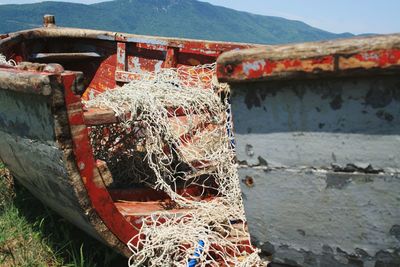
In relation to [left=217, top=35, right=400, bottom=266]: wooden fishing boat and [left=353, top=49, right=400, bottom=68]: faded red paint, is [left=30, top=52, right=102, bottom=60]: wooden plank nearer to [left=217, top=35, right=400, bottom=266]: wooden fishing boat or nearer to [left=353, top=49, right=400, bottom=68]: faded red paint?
[left=217, top=35, right=400, bottom=266]: wooden fishing boat

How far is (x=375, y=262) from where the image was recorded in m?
1.44

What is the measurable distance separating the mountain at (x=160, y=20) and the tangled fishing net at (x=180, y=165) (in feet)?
58.1

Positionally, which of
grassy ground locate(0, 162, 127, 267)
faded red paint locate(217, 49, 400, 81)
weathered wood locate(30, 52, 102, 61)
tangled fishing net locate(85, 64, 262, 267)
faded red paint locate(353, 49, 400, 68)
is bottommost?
grassy ground locate(0, 162, 127, 267)

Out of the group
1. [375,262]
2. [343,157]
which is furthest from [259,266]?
[343,157]

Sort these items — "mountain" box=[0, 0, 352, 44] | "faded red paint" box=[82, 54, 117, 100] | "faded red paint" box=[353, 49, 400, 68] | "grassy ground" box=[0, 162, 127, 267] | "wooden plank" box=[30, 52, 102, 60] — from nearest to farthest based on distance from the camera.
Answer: "faded red paint" box=[353, 49, 400, 68], "grassy ground" box=[0, 162, 127, 267], "wooden plank" box=[30, 52, 102, 60], "faded red paint" box=[82, 54, 117, 100], "mountain" box=[0, 0, 352, 44]

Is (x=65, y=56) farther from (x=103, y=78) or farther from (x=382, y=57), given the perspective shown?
(x=382, y=57)

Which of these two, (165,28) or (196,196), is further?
(165,28)

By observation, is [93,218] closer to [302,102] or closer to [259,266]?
[259,266]

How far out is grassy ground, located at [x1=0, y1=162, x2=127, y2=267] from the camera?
258 centimetres

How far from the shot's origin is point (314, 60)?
Result: 50.8 inches

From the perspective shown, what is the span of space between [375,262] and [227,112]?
131 cm

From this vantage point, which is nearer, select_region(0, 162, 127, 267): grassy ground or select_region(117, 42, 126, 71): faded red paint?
select_region(0, 162, 127, 267): grassy ground

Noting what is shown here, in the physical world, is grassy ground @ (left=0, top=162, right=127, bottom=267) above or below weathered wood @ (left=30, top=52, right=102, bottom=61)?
below

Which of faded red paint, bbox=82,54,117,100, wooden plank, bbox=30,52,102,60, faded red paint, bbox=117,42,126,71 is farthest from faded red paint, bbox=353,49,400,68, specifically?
wooden plank, bbox=30,52,102,60
